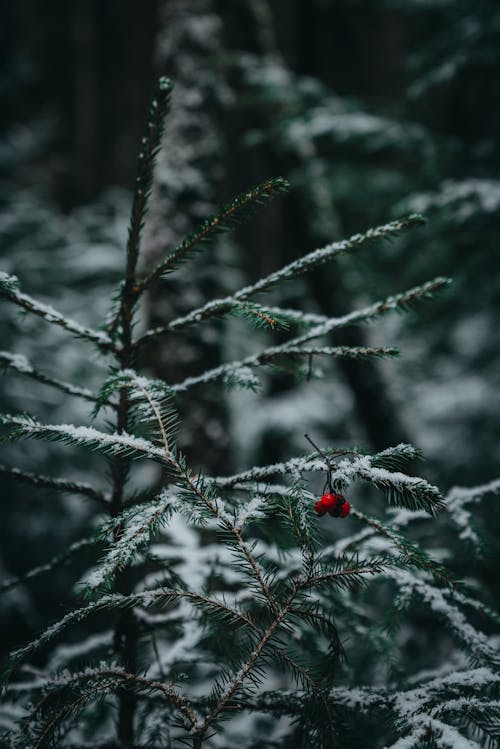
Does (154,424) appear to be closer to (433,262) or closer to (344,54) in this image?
(433,262)

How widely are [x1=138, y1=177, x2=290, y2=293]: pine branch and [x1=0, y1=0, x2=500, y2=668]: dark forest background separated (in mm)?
1298

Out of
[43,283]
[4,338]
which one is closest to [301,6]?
[43,283]

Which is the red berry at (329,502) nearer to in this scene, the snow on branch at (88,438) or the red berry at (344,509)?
the red berry at (344,509)

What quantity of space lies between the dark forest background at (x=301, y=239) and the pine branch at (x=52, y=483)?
4.68 feet

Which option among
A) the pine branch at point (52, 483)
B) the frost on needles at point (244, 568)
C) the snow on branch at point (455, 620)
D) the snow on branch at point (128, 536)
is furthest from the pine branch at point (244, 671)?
the pine branch at point (52, 483)

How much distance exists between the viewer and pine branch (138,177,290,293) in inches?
36.1

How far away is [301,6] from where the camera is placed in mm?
4141

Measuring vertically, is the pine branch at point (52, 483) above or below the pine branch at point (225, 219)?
below

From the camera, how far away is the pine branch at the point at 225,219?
36.1 inches

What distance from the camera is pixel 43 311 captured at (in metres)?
0.97

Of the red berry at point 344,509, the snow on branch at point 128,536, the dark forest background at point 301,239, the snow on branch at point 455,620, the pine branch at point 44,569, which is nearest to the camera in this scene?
the snow on branch at point 128,536

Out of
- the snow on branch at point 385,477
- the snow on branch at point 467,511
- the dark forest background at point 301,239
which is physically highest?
the dark forest background at point 301,239

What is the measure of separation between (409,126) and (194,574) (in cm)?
386

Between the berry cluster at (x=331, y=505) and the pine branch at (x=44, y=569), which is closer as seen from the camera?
the berry cluster at (x=331, y=505)
